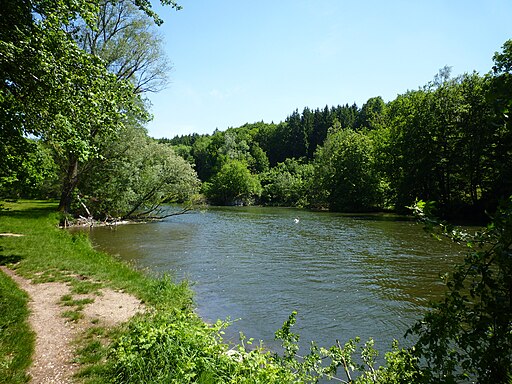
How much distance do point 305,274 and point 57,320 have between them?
960 centimetres

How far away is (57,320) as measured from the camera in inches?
280

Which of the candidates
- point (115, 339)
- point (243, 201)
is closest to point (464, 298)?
point (115, 339)

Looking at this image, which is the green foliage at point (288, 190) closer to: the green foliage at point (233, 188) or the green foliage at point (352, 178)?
the green foliage at point (233, 188)

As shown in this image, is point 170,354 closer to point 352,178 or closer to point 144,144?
point 144,144

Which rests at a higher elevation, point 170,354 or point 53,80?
point 53,80

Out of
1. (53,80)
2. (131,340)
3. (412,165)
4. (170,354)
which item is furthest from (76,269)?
(412,165)

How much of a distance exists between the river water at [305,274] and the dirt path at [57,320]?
2.49 metres

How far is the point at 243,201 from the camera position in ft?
265

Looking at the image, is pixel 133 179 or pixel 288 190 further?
pixel 288 190

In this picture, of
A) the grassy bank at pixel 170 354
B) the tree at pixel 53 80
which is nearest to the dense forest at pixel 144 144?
the tree at pixel 53 80

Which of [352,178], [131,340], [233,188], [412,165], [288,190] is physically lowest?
[131,340]

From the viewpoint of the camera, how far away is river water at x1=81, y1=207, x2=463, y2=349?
30.3 feet

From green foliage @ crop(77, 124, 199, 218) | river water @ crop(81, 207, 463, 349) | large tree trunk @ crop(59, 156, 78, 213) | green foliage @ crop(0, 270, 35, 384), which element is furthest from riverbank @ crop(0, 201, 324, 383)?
green foliage @ crop(77, 124, 199, 218)

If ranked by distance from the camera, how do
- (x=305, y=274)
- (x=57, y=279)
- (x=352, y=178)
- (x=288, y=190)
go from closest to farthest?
(x=57, y=279)
(x=305, y=274)
(x=352, y=178)
(x=288, y=190)
